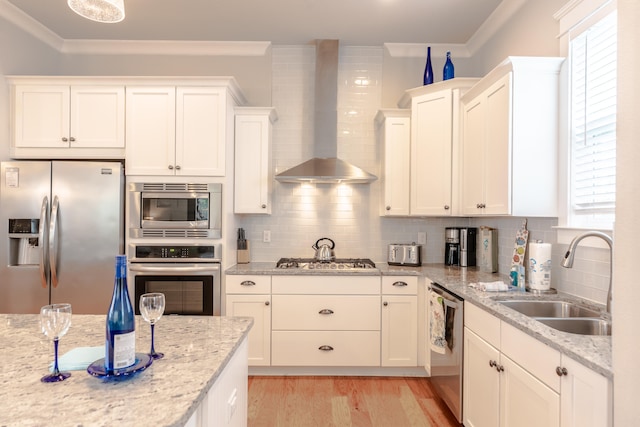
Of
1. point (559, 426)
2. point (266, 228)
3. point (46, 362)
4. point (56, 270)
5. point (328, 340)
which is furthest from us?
point (266, 228)

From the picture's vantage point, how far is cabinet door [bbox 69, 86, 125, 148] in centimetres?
299

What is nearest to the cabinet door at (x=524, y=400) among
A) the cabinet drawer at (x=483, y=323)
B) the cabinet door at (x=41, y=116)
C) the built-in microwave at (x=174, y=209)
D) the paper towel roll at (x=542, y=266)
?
the cabinet drawer at (x=483, y=323)

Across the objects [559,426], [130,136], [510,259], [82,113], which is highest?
[82,113]

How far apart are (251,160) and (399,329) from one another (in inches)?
76.2

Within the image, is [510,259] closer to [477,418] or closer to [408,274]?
[408,274]

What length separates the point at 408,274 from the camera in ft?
9.95

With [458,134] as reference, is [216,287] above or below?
below

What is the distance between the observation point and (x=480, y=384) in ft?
6.52

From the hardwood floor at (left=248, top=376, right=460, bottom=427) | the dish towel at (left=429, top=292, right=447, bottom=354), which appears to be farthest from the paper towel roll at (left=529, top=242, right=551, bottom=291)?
the hardwood floor at (left=248, top=376, right=460, bottom=427)

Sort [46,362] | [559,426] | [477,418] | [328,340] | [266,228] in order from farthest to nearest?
[266,228], [328,340], [477,418], [559,426], [46,362]

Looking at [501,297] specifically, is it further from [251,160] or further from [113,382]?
[251,160]

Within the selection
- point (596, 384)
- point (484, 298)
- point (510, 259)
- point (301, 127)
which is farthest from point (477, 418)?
point (301, 127)

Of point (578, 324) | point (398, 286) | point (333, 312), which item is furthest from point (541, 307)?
point (333, 312)

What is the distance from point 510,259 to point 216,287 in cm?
231
